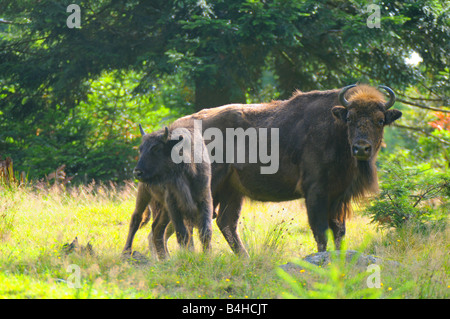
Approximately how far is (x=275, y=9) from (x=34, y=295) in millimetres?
8450

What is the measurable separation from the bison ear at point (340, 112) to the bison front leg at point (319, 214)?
99 centimetres

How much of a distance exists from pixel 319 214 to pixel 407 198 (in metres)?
1.86

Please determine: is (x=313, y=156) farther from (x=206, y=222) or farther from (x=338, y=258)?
(x=338, y=258)

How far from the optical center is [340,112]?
277 inches

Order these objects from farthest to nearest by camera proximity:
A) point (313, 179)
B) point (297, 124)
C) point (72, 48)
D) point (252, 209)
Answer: point (72, 48)
point (252, 209)
point (297, 124)
point (313, 179)

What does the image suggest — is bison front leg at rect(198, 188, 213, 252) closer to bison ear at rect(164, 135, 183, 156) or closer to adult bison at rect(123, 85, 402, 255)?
adult bison at rect(123, 85, 402, 255)

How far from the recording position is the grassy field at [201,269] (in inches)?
202

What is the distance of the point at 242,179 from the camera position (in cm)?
801

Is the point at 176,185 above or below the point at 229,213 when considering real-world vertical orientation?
above

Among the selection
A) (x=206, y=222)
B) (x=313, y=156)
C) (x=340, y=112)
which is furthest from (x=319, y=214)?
(x=206, y=222)

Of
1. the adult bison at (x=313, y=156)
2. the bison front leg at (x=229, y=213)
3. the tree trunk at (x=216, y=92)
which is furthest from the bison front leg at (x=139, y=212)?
the tree trunk at (x=216, y=92)

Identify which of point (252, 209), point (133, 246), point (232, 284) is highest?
point (232, 284)

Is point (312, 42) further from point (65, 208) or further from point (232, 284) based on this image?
point (232, 284)
